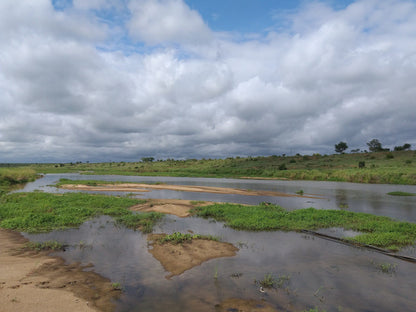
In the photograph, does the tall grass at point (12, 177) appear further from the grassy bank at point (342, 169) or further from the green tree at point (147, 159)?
the green tree at point (147, 159)

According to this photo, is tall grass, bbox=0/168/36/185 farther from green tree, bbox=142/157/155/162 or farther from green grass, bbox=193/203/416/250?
green tree, bbox=142/157/155/162

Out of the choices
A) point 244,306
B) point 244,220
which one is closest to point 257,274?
point 244,306

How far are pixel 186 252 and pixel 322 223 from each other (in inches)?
365

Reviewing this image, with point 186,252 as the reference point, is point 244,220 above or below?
above

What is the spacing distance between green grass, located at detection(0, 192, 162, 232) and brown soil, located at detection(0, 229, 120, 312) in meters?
4.98

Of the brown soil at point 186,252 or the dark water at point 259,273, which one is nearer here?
the dark water at point 259,273

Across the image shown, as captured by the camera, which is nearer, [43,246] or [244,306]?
[244,306]

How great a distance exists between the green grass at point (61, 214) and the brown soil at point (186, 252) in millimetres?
3391

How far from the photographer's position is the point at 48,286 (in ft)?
23.3

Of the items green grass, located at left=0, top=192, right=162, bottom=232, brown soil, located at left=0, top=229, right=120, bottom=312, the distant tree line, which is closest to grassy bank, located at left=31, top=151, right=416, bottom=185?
the distant tree line

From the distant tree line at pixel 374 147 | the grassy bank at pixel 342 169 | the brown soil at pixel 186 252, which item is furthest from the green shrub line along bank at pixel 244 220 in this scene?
the distant tree line at pixel 374 147

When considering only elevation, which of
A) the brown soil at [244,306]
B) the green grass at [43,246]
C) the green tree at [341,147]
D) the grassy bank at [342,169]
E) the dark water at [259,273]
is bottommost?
the dark water at [259,273]

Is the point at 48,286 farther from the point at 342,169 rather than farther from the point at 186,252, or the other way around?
the point at 342,169

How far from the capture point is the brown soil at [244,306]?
6352 millimetres
